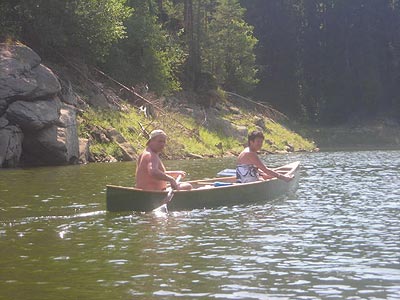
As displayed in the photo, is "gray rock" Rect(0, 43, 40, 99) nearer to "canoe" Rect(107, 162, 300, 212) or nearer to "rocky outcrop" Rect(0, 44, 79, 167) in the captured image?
"rocky outcrop" Rect(0, 44, 79, 167)

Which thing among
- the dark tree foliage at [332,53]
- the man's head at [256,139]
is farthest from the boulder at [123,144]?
the dark tree foliage at [332,53]

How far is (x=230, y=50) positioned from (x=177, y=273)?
44.8m

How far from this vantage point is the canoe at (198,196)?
12.9 meters

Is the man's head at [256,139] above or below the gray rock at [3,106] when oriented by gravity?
below

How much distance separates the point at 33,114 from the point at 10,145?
4.76 feet

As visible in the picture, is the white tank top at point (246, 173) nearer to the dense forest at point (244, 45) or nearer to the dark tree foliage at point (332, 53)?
the dense forest at point (244, 45)

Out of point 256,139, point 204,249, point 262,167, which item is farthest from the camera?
point 262,167

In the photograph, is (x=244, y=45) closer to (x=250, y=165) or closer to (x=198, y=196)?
(x=250, y=165)

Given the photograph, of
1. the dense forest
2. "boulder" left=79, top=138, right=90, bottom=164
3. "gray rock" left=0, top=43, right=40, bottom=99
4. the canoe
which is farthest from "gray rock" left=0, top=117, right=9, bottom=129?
the canoe

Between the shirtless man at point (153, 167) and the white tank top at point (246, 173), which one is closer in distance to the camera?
the shirtless man at point (153, 167)

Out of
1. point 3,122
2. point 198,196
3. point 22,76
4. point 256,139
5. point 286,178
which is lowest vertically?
point 198,196

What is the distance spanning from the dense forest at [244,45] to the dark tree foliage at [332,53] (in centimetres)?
10

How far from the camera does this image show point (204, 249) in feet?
30.7

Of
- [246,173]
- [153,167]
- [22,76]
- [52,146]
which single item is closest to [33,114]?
[52,146]
